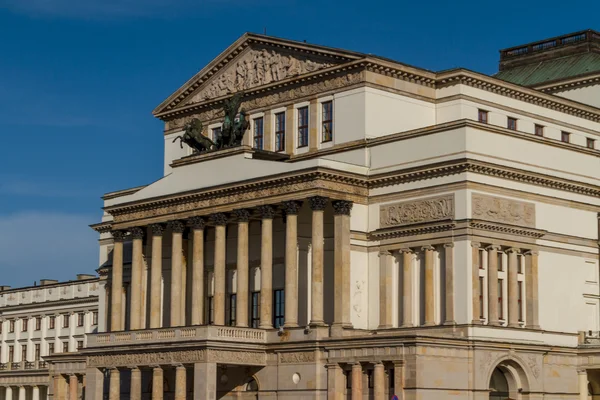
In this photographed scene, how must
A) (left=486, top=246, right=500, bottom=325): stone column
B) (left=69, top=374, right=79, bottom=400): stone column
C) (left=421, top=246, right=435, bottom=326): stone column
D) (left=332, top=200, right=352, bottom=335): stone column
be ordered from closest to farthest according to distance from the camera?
(left=486, top=246, right=500, bottom=325): stone column < (left=421, top=246, right=435, bottom=326): stone column < (left=332, top=200, right=352, bottom=335): stone column < (left=69, top=374, right=79, bottom=400): stone column

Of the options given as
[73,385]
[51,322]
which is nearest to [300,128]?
[73,385]

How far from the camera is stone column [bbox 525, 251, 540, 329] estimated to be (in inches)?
3009

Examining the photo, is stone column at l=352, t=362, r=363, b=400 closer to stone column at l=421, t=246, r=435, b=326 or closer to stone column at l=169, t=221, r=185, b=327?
stone column at l=421, t=246, r=435, b=326

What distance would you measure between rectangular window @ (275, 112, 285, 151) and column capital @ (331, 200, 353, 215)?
36.0 feet


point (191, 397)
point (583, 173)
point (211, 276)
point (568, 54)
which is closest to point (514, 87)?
point (583, 173)

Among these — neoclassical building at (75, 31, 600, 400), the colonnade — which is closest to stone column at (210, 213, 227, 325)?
the colonnade

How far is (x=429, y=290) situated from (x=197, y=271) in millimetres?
15086

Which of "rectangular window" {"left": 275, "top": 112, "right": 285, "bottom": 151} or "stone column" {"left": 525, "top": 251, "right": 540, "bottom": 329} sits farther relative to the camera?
"rectangular window" {"left": 275, "top": 112, "right": 285, "bottom": 151}

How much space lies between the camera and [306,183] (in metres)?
77.2

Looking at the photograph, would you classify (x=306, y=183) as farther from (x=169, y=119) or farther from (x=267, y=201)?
(x=169, y=119)

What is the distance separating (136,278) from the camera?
3401 inches

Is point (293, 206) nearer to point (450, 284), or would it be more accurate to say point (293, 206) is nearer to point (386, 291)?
point (386, 291)

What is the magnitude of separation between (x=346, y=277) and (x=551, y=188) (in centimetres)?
1334

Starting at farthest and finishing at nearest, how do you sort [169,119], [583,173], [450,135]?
1. [169,119]
2. [583,173]
3. [450,135]
